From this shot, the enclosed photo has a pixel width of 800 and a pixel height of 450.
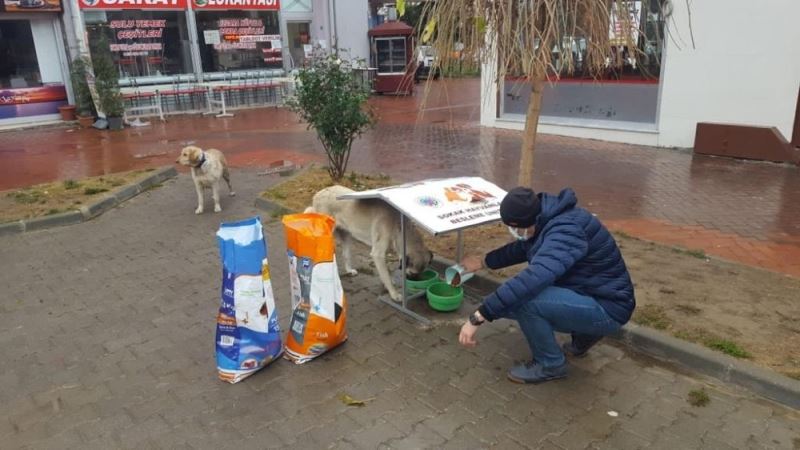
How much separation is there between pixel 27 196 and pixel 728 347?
8.83 m

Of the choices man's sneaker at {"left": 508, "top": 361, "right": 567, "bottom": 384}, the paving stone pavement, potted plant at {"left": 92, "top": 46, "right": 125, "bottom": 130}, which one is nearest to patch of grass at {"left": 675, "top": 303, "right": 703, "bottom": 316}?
the paving stone pavement

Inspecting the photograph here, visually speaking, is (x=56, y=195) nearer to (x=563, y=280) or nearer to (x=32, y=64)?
(x=563, y=280)

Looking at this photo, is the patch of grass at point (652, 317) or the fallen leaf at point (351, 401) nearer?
the fallen leaf at point (351, 401)

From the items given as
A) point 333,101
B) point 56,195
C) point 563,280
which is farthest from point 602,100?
point 56,195

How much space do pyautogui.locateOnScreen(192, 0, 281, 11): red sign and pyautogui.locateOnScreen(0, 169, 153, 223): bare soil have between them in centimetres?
1009

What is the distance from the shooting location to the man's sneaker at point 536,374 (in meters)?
3.54

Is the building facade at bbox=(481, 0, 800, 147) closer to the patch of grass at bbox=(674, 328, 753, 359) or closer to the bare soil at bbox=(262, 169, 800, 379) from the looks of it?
the bare soil at bbox=(262, 169, 800, 379)

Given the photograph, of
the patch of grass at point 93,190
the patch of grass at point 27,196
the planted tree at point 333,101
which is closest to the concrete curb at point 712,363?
the planted tree at point 333,101

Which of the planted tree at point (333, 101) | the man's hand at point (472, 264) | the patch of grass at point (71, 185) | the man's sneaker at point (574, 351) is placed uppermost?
the planted tree at point (333, 101)

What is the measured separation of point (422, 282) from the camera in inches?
185

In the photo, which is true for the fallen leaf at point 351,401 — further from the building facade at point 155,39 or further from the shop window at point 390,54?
the shop window at point 390,54

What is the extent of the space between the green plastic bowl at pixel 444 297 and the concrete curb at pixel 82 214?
5201mm

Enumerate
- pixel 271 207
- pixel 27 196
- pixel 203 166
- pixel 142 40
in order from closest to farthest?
1. pixel 203 166
2. pixel 271 207
3. pixel 27 196
4. pixel 142 40

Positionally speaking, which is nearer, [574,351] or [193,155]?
[574,351]
